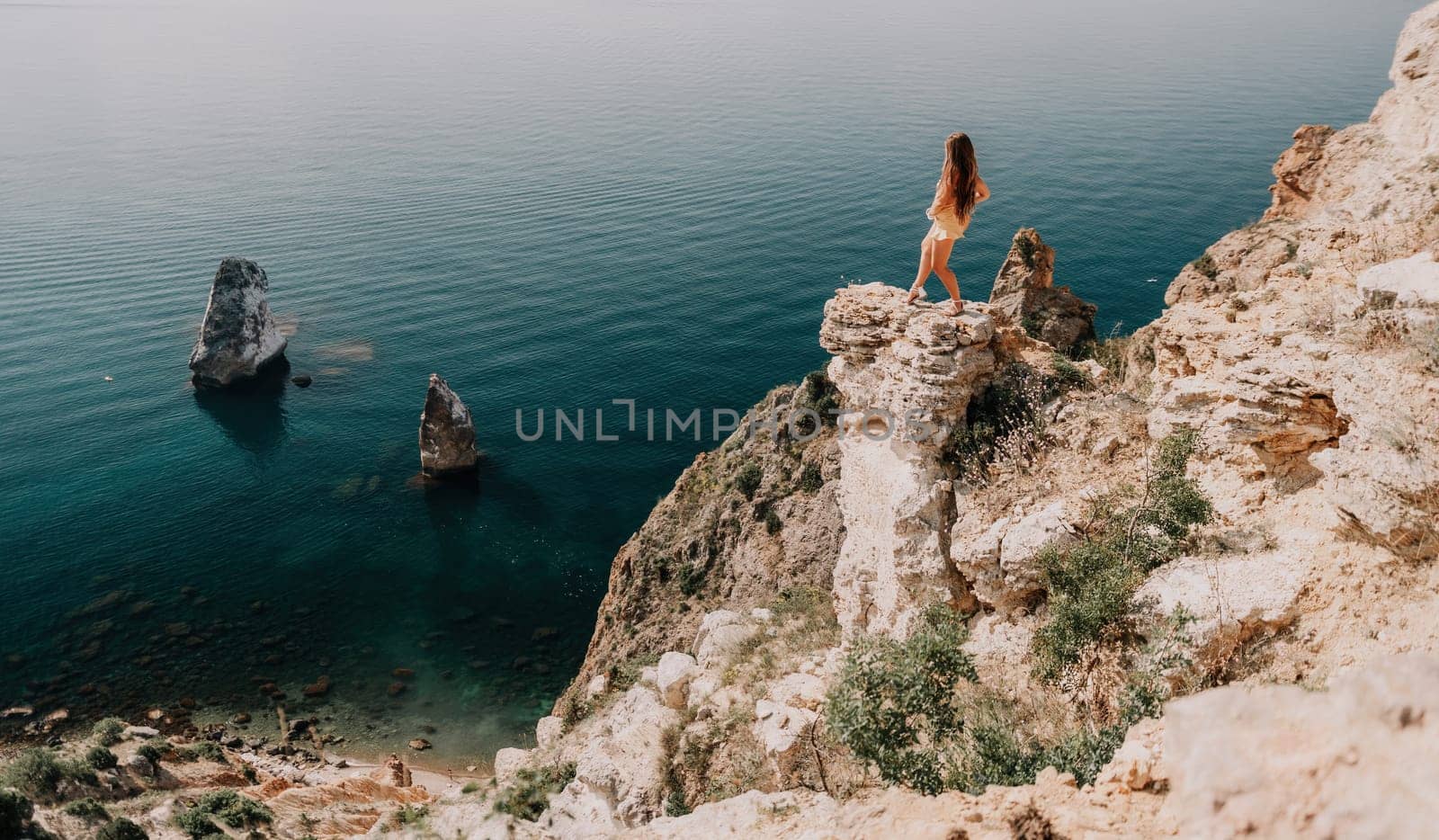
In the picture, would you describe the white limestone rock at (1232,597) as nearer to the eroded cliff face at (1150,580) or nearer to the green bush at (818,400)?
the eroded cliff face at (1150,580)

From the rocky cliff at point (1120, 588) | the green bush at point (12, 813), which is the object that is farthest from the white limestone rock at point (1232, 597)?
the green bush at point (12, 813)

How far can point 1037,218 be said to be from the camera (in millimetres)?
76875

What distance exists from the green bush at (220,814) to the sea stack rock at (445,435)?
1119 inches

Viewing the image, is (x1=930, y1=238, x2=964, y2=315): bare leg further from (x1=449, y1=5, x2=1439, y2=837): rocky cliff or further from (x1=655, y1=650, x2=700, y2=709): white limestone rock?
(x1=655, y1=650, x2=700, y2=709): white limestone rock

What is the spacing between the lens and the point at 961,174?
14906 millimetres

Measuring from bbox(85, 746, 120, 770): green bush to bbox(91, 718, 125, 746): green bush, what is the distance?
2239 millimetres

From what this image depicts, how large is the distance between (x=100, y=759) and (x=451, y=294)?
5372cm

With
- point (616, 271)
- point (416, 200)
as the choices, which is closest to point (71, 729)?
point (616, 271)

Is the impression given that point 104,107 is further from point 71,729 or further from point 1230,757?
point 1230,757

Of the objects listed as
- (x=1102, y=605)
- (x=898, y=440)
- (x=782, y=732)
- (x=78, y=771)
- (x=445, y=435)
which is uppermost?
(x=898, y=440)

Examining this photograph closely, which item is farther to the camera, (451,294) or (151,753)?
(451,294)

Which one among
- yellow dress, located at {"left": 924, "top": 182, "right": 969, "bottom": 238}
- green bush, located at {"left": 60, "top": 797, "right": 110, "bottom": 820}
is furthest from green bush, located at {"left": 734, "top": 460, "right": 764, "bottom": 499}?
green bush, located at {"left": 60, "top": 797, "right": 110, "bottom": 820}

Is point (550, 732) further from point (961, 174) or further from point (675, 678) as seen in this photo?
point (961, 174)

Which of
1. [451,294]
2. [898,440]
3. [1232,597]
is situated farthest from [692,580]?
[451,294]
